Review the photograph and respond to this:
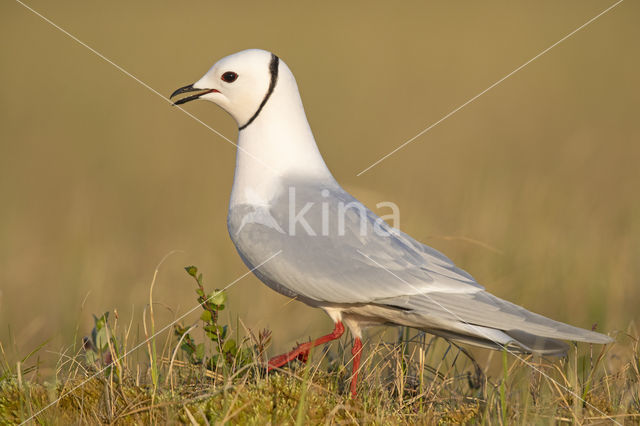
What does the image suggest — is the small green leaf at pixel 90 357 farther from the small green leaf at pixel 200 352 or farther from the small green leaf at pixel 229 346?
the small green leaf at pixel 229 346

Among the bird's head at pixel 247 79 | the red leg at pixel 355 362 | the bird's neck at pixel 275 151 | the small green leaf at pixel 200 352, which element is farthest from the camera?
the bird's head at pixel 247 79

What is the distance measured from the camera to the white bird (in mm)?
3645

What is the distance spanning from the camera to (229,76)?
4.38 metres

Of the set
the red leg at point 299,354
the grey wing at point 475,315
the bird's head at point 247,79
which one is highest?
the bird's head at point 247,79

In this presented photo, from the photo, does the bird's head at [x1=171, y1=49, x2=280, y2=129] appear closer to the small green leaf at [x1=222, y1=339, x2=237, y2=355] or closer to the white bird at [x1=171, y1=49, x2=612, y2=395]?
the white bird at [x1=171, y1=49, x2=612, y2=395]

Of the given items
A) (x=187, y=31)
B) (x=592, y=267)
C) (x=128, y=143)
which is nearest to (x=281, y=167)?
(x=592, y=267)

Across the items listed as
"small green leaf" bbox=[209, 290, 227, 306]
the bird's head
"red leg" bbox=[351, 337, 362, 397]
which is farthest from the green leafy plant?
the bird's head

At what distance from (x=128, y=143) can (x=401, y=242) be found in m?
9.08

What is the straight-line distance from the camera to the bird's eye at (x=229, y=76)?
14.3 ft

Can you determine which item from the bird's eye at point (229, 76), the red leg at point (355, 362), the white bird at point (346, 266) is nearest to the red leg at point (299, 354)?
the white bird at point (346, 266)

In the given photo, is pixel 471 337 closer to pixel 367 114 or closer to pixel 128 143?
pixel 128 143

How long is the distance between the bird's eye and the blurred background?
1568 mm

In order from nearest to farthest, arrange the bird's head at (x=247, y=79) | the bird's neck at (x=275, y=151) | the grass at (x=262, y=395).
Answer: the grass at (x=262, y=395) < the bird's neck at (x=275, y=151) < the bird's head at (x=247, y=79)

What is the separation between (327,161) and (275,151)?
7.06 metres
